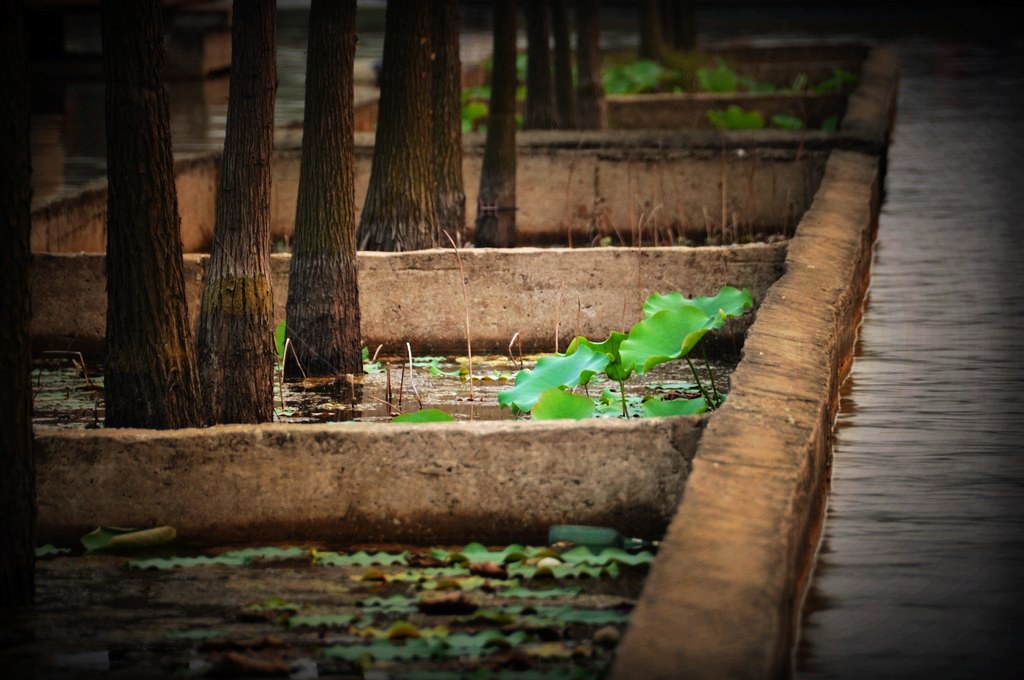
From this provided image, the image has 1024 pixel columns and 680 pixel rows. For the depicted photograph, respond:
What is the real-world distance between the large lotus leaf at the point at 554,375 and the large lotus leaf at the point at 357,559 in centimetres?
149

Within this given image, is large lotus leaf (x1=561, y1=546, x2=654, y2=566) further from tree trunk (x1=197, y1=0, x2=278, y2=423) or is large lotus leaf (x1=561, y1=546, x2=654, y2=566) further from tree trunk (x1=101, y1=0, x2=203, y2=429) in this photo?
tree trunk (x1=197, y1=0, x2=278, y2=423)

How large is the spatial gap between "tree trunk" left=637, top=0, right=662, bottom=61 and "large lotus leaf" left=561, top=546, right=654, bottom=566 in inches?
767

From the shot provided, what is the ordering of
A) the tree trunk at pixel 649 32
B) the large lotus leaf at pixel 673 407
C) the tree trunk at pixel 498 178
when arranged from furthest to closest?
the tree trunk at pixel 649 32
the tree trunk at pixel 498 178
the large lotus leaf at pixel 673 407

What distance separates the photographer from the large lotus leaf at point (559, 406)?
795 centimetres

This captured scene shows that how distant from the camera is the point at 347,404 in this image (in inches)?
384

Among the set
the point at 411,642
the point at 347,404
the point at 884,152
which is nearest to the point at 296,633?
the point at 411,642

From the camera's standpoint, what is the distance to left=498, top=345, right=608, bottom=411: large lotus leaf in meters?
8.30

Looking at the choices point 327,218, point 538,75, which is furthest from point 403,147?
point 538,75

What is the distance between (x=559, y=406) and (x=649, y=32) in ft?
60.3

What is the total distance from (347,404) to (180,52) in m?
22.6

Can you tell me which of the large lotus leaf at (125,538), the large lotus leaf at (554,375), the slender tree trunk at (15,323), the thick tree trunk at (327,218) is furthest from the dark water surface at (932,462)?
the thick tree trunk at (327,218)

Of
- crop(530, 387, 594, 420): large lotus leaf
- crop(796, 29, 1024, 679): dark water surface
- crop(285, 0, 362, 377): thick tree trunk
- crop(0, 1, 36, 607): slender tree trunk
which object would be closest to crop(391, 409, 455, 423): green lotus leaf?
crop(530, 387, 594, 420): large lotus leaf

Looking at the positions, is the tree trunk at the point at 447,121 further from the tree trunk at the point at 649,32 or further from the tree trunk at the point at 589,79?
the tree trunk at the point at 649,32

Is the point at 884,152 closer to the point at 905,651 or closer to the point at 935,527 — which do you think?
the point at 935,527
